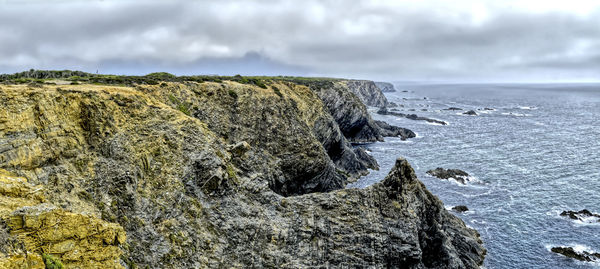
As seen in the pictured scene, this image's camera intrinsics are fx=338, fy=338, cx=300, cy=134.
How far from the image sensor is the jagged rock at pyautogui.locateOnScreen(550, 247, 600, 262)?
4394 centimetres

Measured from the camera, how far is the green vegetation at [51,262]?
1862 centimetres

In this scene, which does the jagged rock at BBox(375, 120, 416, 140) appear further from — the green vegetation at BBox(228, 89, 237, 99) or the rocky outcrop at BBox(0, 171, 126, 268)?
the rocky outcrop at BBox(0, 171, 126, 268)

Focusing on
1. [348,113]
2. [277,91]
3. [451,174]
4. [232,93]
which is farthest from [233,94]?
[348,113]

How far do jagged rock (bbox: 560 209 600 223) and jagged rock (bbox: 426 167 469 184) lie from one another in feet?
63.1

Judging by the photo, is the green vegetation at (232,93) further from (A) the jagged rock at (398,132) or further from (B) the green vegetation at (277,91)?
(A) the jagged rock at (398,132)

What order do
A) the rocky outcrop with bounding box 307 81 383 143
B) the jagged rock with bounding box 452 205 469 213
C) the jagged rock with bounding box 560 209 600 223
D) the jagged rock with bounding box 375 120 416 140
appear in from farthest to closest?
the jagged rock with bounding box 375 120 416 140
the rocky outcrop with bounding box 307 81 383 143
the jagged rock with bounding box 452 205 469 213
the jagged rock with bounding box 560 209 600 223

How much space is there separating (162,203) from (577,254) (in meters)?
52.2

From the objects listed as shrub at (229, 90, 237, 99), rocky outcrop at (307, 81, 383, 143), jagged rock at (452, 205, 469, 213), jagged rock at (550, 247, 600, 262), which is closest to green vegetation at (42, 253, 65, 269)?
shrub at (229, 90, 237, 99)

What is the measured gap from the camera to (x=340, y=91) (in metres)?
119

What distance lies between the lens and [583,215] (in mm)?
55688

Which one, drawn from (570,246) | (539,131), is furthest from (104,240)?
(539,131)

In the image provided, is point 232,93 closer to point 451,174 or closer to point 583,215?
point 451,174

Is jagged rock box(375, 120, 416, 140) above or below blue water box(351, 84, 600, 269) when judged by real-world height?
above

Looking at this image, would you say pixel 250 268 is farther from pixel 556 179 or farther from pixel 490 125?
pixel 490 125
